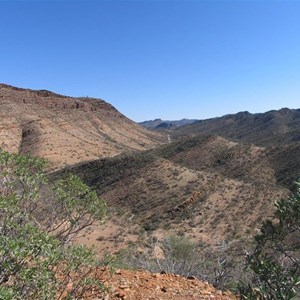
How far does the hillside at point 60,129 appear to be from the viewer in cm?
5327

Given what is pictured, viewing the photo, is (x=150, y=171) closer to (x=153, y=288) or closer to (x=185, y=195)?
(x=185, y=195)

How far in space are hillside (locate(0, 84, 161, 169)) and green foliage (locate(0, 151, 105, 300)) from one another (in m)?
41.5

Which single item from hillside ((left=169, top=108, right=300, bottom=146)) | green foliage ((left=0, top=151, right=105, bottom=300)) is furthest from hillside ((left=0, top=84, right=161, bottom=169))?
green foliage ((left=0, top=151, right=105, bottom=300))

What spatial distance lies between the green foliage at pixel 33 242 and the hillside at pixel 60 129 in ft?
136

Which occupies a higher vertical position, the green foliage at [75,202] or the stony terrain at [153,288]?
the green foliage at [75,202]

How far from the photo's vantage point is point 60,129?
208ft

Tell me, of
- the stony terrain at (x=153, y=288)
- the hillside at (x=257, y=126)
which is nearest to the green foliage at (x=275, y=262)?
the stony terrain at (x=153, y=288)

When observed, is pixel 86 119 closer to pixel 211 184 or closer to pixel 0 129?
pixel 0 129

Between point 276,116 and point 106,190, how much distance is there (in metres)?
128

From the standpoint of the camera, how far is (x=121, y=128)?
87.3 meters

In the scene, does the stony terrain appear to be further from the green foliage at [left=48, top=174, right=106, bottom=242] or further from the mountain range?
the mountain range

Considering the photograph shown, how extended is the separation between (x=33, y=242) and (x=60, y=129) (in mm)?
60879

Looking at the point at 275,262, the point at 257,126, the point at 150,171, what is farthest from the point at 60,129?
the point at 257,126

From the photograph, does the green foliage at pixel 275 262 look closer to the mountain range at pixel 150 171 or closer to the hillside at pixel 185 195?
the mountain range at pixel 150 171
